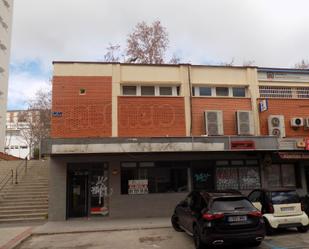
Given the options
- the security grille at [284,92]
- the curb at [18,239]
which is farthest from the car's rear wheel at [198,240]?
the security grille at [284,92]

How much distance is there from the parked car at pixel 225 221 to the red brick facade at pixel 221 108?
7.58 metres

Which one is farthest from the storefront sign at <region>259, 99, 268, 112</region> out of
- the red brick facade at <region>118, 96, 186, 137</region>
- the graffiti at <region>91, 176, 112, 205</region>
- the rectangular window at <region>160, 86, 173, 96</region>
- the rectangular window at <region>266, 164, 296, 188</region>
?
the graffiti at <region>91, 176, 112, 205</region>

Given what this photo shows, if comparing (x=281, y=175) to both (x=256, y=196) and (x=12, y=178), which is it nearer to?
(x=256, y=196)

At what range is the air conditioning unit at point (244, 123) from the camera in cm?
1670

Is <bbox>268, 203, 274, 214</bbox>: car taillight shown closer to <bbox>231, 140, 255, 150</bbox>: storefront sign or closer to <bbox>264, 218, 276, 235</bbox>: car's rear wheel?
<bbox>264, 218, 276, 235</bbox>: car's rear wheel

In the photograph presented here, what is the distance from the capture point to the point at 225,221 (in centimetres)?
839

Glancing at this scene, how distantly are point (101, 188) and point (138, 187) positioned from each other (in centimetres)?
182

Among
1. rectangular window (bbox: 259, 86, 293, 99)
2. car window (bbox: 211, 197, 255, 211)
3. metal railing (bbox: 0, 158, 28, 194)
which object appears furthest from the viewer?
metal railing (bbox: 0, 158, 28, 194)

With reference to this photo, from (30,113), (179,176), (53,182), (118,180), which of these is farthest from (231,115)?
(30,113)

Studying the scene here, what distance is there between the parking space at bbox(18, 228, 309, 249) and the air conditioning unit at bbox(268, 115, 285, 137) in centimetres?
700

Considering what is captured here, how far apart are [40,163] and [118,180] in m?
11.0

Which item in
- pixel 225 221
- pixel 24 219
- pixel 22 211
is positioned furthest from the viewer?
pixel 22 211

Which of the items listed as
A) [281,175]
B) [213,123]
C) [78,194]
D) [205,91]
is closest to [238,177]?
[281,175]

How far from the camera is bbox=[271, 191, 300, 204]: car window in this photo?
10609mm
